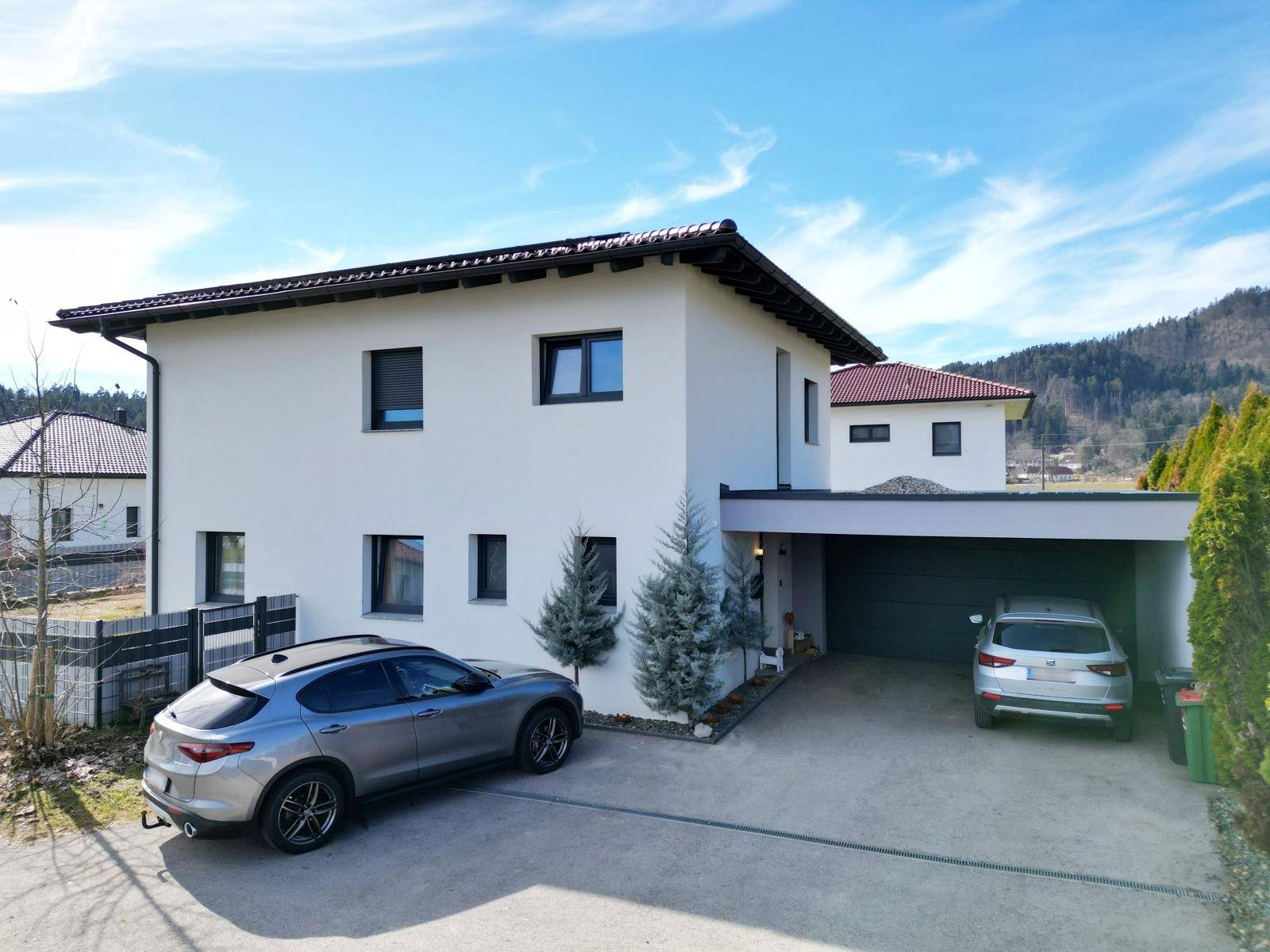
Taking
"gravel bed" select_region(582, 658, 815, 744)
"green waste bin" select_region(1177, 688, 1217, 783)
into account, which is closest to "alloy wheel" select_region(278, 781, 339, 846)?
"gravel bed" select_region(582, 658, 815, 744)

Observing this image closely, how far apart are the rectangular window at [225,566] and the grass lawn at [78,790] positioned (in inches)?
145

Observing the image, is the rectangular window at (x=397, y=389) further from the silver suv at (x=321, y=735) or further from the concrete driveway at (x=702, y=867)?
the concrete driveway at (x=702, y=867)

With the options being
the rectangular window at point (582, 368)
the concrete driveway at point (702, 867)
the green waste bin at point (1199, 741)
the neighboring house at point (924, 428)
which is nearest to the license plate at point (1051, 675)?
the concrete driveway at point (702, 867)

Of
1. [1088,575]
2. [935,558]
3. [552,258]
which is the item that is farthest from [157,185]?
[1088,575]

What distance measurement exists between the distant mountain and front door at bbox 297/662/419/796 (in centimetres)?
5807

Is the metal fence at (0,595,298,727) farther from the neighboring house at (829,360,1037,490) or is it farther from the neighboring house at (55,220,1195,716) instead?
the neighboring house at (829,360,1037,490)

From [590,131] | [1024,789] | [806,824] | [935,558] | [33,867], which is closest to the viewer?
[33,867]

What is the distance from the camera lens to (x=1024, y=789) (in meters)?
6.89

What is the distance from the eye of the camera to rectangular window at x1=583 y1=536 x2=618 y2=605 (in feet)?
30.5

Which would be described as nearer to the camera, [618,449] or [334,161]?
[618,449]

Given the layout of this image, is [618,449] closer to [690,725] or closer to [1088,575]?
[690,725]

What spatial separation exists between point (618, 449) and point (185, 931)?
6.05 m

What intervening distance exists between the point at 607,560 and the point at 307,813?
455 cm

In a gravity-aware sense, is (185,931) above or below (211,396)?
below
